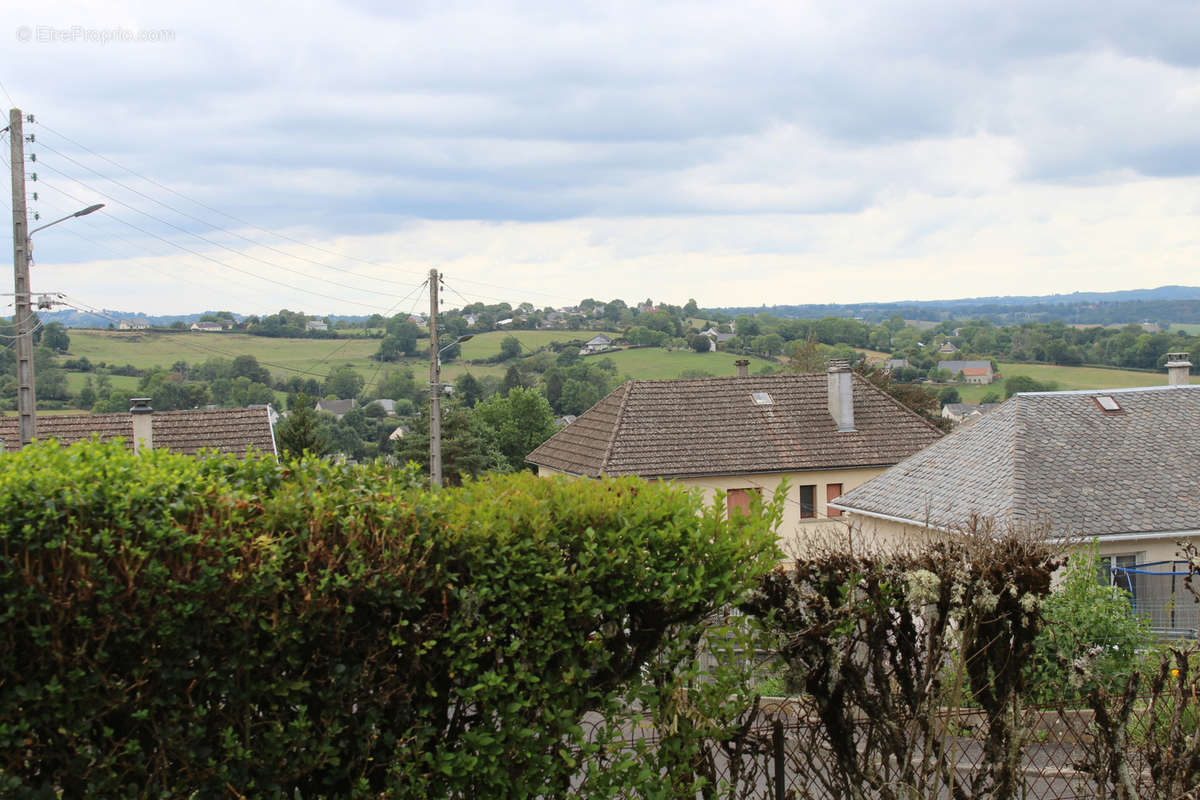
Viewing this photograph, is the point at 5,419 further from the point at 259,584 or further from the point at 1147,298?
the point at 1147,298

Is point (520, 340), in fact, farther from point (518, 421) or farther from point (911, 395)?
point (911, 395)

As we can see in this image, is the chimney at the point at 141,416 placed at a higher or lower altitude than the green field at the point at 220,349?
lower

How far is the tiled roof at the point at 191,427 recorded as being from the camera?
26.3 m

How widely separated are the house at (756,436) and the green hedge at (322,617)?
2729cm

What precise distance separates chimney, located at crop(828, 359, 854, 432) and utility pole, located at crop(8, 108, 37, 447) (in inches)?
992

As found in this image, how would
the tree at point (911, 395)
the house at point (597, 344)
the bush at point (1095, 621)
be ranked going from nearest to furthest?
1. the bush at point (1095, 621)
2. the tree at point (911, 395)
3. the house at point (597, 344)

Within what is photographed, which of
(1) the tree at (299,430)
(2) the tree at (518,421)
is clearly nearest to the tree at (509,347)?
(2) the tree at (518,421)

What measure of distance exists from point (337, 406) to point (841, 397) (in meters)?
51.9

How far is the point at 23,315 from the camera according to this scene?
60.4 ft

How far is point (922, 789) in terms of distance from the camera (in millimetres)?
5309

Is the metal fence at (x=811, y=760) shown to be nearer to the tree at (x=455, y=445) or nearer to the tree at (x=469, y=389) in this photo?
the tree at (x=455, y=445)

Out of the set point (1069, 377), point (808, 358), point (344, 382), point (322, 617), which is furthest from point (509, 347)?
point (322, 617)

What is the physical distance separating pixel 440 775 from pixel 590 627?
3.11 ft

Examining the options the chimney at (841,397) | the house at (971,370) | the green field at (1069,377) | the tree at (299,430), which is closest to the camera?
the chimney at (841,397)
